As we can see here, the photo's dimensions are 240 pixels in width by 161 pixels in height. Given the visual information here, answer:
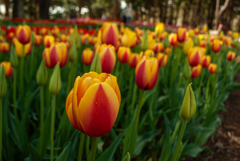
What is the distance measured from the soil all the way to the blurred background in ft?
18.8

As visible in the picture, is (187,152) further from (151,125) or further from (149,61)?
(149,61)

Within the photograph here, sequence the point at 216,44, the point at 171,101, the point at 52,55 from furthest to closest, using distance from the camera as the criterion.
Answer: the point at 216,44, the point at 171,101, the point at 52,55

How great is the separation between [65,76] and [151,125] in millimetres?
1040

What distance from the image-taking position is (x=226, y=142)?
235 centimetres

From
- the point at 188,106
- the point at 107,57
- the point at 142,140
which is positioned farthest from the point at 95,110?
the point at 142,140

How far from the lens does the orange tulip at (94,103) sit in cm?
59

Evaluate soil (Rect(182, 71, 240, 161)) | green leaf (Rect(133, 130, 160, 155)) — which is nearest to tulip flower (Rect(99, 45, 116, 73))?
green leaf (Rect(133, 130, 160, 155))

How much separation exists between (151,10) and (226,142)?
132ft

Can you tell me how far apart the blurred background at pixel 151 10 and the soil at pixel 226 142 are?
225 inches

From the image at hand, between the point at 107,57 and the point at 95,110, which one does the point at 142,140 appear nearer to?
the point at 107,57

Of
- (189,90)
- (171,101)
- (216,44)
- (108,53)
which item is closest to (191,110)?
(189,90)

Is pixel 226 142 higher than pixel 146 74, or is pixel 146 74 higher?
pixel 146 74

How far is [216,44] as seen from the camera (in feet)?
8.84

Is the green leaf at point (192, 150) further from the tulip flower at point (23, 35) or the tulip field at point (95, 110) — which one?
the tulip flower at point (23, 35)
